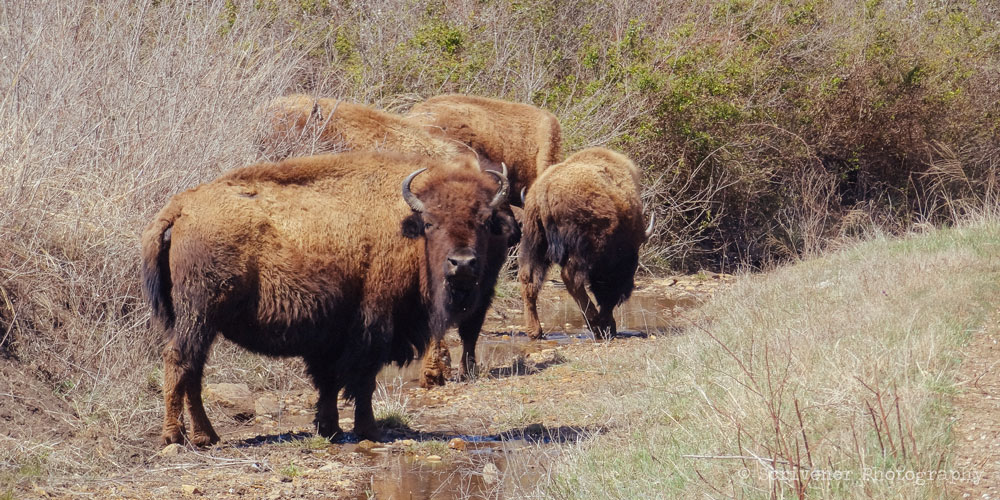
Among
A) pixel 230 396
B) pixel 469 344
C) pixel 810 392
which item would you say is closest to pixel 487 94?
pixel 469 344

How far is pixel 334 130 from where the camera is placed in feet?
32.5

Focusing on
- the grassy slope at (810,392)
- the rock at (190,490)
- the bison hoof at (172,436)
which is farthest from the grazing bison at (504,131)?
the rock at (190,490)

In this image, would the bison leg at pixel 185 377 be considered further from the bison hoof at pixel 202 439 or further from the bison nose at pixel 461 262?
the bison nose at pixel 461 262

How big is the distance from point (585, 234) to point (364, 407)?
4381 millimetres

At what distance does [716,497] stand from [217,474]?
290cm

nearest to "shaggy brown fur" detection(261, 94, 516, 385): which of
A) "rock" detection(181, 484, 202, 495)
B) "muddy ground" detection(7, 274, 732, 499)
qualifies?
"muddy ground" detection(7, 274, 732, 499)

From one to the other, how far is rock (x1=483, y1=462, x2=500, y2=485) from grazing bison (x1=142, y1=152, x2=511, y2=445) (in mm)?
1063

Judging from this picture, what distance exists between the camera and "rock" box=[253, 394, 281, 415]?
7.66 meters

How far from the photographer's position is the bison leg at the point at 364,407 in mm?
6738

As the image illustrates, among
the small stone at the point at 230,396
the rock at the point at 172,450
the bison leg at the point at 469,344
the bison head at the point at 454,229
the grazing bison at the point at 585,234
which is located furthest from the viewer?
the grazing bison at the point at 585,234

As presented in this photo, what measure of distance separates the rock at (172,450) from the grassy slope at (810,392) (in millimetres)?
2329

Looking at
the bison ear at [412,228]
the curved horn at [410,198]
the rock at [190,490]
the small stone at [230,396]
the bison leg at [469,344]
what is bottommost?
the bison leg at [469,344]

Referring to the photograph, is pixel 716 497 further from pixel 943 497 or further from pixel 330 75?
pixel 330 75

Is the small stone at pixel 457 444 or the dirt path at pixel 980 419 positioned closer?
the dirt path at pixel 980 419
